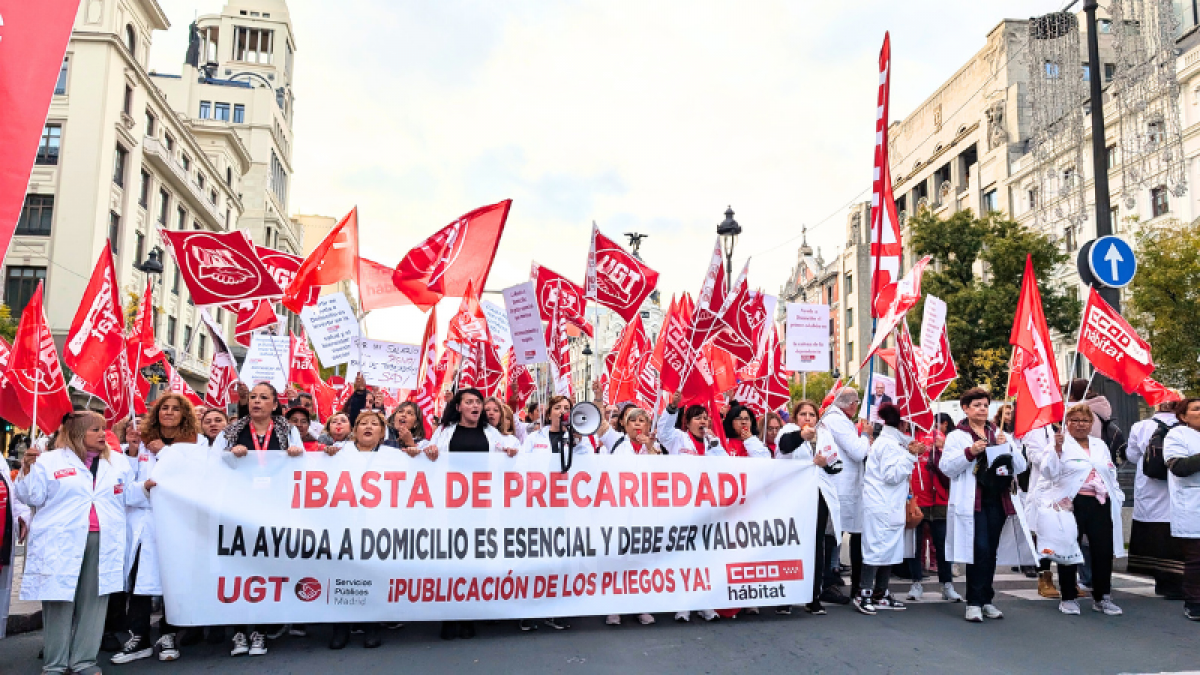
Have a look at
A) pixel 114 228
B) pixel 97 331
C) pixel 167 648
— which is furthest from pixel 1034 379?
pixel 114 228

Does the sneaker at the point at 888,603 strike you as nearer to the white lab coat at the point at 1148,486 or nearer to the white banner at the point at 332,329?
the white lab coat at the point at 1148,486

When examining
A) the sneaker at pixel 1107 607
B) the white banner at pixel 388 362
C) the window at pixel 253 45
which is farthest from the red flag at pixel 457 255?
the window at pixel 253 45

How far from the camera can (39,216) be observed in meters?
35.9

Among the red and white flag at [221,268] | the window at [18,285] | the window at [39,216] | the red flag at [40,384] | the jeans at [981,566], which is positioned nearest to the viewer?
the jeans at [981,566]

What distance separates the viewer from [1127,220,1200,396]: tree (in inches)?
943

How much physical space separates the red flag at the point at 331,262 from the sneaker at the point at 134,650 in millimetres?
4768

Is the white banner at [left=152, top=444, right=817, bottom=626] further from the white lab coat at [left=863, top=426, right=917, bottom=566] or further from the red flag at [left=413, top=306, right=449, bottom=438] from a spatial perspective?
the red flag at [left=413, top=306, right=449, bottom=438]

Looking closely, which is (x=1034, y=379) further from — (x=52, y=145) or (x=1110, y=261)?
(x=52, y=145)

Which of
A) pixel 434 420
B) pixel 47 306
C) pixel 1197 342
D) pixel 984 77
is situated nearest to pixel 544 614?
pixel 434 420

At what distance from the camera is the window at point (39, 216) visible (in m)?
35.8

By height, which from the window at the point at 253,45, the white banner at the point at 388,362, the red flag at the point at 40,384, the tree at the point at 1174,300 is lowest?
the red flag at the point at 40,384

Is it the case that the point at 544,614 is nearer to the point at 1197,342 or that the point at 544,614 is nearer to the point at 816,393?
the point at 1197,342

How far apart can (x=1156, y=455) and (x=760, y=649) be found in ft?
13.6

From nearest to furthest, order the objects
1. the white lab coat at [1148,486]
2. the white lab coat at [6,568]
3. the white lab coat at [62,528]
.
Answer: the white lab coat at [62,528] → the white lab coat at [6,568] → the white lab coat at [1148,486]
